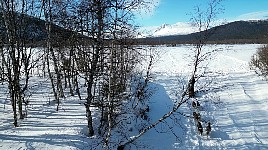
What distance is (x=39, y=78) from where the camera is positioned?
27203mm

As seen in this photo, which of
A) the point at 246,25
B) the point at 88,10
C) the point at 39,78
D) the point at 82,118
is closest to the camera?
the point at 88,10

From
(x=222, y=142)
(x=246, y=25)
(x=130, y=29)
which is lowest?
(x=222, y=142)

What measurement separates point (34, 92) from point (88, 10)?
12.1 metres

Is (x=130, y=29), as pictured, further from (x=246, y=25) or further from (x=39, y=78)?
A: (x=246, y=25)

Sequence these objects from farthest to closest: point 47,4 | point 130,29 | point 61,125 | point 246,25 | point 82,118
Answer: point 246,25
point 47,4
point 82,118
point 61,125
point 130,29

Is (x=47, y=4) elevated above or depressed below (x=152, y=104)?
above

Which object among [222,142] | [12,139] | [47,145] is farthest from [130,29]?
[222,142]

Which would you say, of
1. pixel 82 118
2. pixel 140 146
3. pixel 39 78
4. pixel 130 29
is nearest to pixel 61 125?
pixel 82 118

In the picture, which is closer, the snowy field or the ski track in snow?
the snowy field

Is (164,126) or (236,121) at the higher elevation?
(236,121)

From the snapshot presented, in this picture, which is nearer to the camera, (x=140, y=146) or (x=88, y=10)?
(x=88, y=10)

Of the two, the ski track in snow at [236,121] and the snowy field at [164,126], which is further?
the ski track in snow at [236,121]

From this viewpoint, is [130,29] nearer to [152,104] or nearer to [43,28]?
[43,28]

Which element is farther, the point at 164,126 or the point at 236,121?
the point at 236,121
